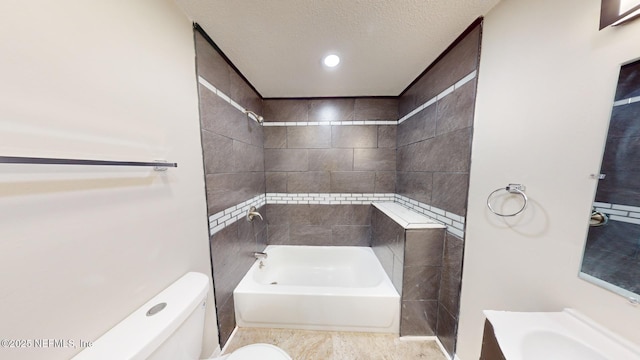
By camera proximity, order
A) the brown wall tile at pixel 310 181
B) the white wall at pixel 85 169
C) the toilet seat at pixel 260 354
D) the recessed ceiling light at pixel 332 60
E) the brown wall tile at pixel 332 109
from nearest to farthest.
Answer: the white wall at pixel 85 169 → the toilet seat at pixel 260 354 → the recessed ceiling light at pixel 332 60 → the brown wall tile at pixel 332 109 → the brown wall tile at pixel 310 181

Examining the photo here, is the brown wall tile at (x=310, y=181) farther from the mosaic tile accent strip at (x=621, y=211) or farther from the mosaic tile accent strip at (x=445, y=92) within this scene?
the mosaic tile accent strip at (x=621, y=211)

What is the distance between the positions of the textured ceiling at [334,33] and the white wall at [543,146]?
271 mm

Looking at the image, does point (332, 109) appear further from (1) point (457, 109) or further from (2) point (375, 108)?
(1) point (457, 109)

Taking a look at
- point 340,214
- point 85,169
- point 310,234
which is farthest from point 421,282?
point 85,169

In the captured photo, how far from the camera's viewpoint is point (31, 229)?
18.9 inches

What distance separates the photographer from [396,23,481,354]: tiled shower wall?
3.67 feet

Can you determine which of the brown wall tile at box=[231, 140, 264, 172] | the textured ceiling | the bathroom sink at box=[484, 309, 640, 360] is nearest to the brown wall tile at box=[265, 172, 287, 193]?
the brown wall tile at box=[231, 140, 264, 172]

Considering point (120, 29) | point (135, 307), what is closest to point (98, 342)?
point (135, 307)

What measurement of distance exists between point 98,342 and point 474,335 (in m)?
1.78

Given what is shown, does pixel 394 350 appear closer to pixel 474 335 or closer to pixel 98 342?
pixel 474 335

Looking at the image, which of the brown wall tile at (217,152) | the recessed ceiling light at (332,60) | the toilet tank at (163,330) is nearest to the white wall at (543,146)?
the recessed ceiling light at (332,60)

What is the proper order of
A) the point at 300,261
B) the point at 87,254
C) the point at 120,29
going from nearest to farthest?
the point at 87,254 < the point at 120,29 < the point at 300,261

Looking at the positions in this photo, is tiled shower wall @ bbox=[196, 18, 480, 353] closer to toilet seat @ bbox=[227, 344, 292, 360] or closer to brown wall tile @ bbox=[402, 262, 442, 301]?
brown wall tile @ bbox=[402, 262, 442, 301]

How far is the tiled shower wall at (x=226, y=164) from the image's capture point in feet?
3.84
